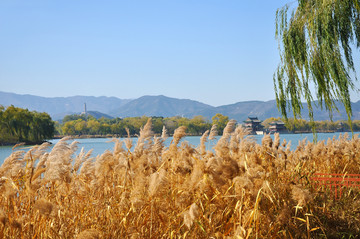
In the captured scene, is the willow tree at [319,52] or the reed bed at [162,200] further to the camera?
the willow tree at [319,52]

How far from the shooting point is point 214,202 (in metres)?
2.23

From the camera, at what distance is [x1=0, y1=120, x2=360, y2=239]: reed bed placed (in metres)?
1.79

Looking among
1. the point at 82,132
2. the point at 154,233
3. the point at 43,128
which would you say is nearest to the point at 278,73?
the point at 154,233

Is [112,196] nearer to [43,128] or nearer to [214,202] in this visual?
[214,202]

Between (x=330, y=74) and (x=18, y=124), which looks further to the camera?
(x=18, y=124)

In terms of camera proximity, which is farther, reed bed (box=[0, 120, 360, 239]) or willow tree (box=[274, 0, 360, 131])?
willow tree (box=[274, 0, 360, 131])

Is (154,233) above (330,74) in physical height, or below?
below

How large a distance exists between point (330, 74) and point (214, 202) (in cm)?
447

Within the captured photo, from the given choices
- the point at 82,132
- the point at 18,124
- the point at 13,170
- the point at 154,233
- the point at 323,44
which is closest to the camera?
the point at 154,233

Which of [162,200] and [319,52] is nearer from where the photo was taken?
[162,200]

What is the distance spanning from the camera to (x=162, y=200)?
239 centimetres

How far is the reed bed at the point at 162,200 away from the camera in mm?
1795


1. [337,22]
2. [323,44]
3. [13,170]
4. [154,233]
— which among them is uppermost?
[337,22]

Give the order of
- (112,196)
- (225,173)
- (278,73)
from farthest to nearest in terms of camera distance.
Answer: (278,73)
(112,196)
(225,173)
